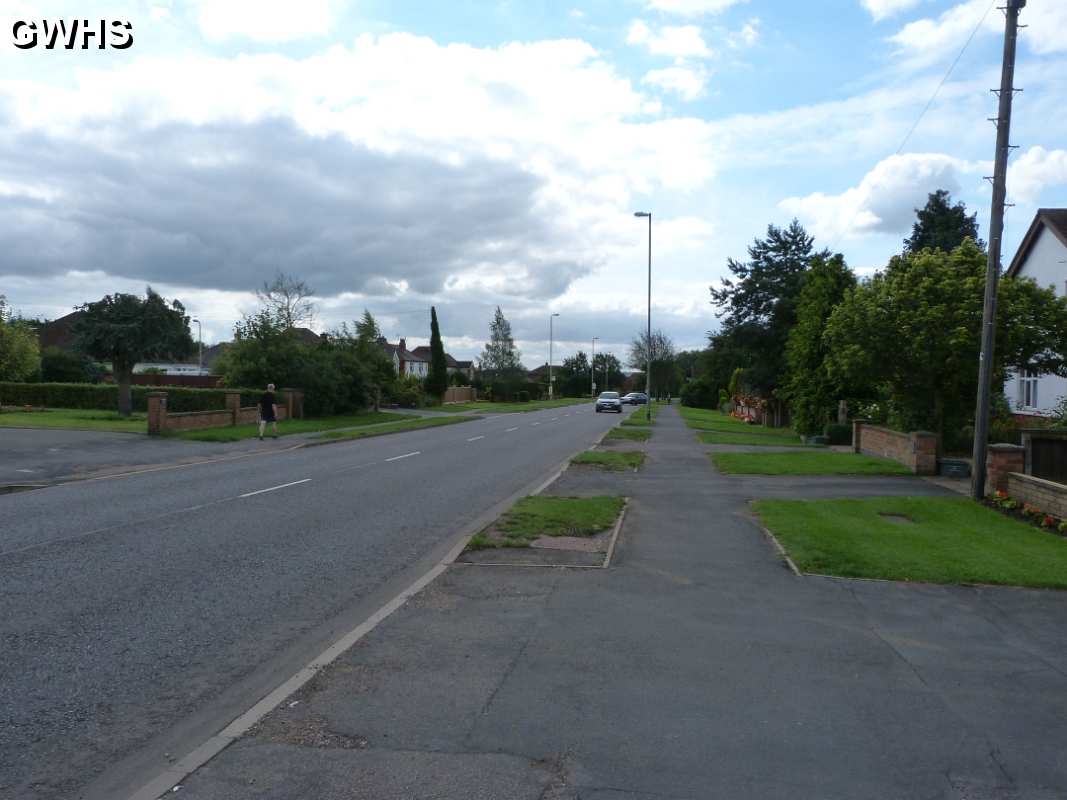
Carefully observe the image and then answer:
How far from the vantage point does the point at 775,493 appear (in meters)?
16.1

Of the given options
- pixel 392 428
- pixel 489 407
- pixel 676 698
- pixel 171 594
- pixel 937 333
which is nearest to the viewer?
pixel 676 698

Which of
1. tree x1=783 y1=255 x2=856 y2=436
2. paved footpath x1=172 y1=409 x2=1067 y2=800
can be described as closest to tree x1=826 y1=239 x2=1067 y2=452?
tree x1=783 y1=255 x2=856 y2=436

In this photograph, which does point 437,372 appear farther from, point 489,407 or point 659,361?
point 659,361

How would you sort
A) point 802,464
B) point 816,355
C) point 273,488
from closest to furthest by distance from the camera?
point 273,488
point 802,464
point 816,355

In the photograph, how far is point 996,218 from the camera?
1452cm

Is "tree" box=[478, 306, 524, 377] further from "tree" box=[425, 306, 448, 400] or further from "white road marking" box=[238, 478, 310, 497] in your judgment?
"white road marking" box=[238, 478, 310, 497]

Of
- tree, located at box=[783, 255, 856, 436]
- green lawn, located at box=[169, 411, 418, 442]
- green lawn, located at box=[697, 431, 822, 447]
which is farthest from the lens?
tree, located at box=[783, 255, 856, 436]

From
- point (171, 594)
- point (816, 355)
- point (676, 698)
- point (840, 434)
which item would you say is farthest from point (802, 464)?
point (676, 698)

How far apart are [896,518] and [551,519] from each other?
5244 mm

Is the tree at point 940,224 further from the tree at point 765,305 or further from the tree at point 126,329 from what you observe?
the tree at point 126,329

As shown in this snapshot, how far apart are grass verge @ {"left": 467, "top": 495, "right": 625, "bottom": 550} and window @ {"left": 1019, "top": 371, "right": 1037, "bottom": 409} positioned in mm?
22110

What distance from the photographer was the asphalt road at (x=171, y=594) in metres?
4.87

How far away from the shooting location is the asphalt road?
16.0ft

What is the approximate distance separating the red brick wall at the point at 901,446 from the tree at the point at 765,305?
1913 cm
